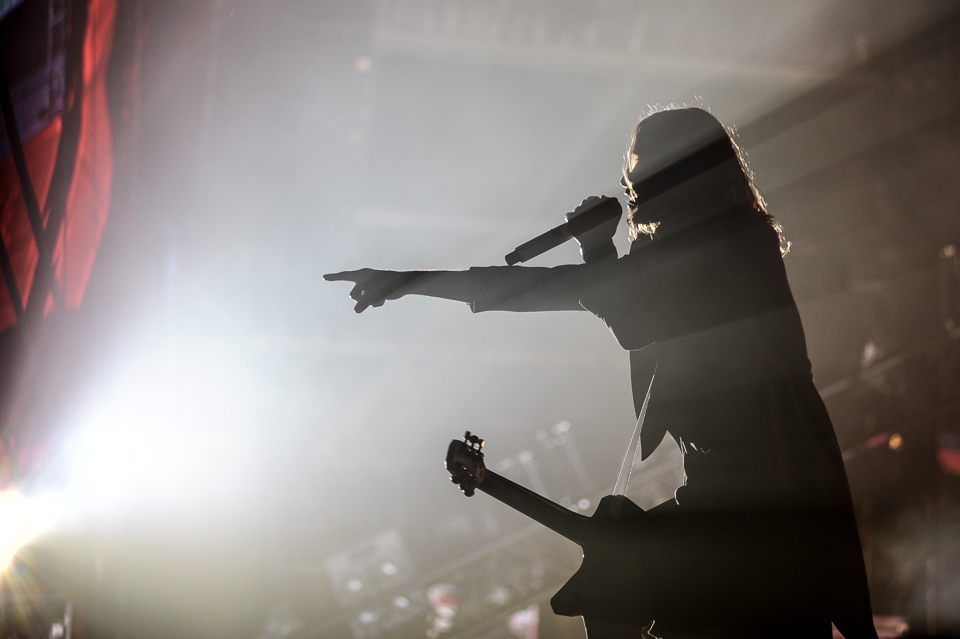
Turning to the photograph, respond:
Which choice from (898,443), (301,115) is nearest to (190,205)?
(301,115)

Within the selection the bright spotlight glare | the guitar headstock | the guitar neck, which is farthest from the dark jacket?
the bright spotlight glare

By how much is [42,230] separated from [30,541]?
119cm

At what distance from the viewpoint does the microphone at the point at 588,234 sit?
1298mm

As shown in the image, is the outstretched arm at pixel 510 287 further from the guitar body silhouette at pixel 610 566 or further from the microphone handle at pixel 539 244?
the guitar body silhouette at pixel 610 566

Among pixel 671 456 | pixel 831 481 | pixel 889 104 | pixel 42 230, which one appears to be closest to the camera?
pixel 831 481

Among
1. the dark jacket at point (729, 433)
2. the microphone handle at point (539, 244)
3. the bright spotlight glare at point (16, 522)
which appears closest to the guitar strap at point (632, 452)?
the dark jacket at point (729, 433)

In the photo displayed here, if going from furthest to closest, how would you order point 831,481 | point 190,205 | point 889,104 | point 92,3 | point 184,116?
point 889,104 → point 190,205 → point 184,116 → point 92,3 → point 831,481

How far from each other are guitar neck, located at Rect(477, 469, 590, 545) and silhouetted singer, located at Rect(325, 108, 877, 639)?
0.13m

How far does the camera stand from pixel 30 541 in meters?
2.11

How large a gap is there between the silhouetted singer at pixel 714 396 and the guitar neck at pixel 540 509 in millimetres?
131

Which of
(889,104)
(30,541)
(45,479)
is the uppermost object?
(889,104)

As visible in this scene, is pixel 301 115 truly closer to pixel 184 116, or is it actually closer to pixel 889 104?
pixel 184 116

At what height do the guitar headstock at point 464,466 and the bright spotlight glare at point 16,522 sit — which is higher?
the bright spotlight glare at point 16,522

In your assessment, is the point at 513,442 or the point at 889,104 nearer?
the point at 889,104
